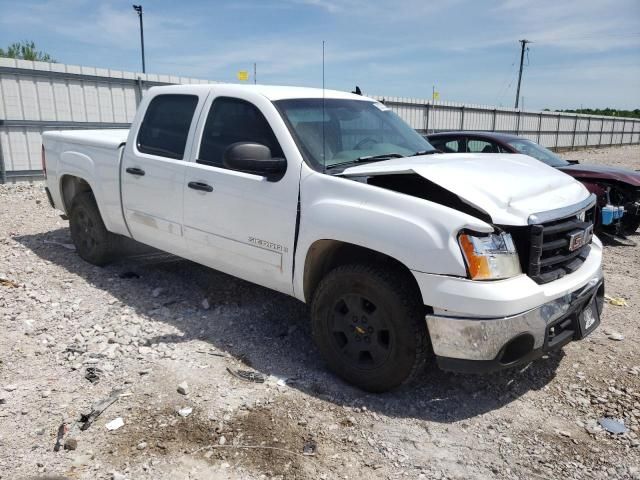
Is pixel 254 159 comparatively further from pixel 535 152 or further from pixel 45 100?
pixel 45 100

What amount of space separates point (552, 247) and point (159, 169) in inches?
125

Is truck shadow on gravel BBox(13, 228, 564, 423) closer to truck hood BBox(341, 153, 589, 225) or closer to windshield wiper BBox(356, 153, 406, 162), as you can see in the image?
truck hood BBox(341, 153, 589, 225)

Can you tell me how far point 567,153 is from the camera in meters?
29.6

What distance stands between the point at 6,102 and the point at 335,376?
34.1 ft

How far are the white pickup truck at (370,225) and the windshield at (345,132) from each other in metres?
0.02

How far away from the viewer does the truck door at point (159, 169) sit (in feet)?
14.6

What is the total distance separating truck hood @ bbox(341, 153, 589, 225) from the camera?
3.02 meters

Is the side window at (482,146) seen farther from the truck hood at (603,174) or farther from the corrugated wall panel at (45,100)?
the corrugated wall panel at (45,100)

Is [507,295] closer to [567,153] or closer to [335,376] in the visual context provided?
[335,376]

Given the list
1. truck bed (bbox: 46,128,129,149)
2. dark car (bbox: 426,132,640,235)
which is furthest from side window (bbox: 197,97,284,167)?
dark car (bbox: 426,132,640,235)

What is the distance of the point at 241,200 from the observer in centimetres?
388

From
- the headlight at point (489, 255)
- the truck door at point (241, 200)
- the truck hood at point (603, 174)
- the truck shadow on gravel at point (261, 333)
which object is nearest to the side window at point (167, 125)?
the truck door at point (241, 200)

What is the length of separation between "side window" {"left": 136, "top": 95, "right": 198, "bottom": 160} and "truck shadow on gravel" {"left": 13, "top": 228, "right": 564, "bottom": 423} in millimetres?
1385

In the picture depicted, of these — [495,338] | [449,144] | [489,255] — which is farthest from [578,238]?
[449,144]
